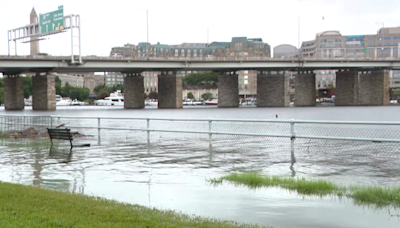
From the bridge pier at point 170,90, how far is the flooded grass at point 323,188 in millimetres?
104460

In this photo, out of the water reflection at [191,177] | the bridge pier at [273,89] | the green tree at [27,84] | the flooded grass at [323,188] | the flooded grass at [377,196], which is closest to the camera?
the water reflection at [191,177]

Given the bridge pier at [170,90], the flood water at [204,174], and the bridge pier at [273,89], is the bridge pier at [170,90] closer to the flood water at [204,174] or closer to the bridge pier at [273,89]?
the bridge pier at [273,89]

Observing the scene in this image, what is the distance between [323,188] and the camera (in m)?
10.4

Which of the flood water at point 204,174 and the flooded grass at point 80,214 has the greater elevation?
the flooded grass at point 80,214

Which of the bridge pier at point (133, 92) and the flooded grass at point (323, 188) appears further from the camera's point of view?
the bridge pier at point (133, 92)

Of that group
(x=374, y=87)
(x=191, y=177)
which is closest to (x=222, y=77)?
(x=374, y=87)

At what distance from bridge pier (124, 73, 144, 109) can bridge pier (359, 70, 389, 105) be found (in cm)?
5821

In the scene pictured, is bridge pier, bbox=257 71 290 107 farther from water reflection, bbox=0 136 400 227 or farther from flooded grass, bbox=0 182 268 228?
flooded grass, bbox=0 182 268 228

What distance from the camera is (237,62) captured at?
4296 inches

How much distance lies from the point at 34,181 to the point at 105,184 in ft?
5.91

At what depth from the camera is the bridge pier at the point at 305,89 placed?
5177 inches

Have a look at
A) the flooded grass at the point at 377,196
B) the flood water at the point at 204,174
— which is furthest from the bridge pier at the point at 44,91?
the flooded grass at the point at 377,196

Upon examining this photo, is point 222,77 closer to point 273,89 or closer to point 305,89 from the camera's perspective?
point 273,89

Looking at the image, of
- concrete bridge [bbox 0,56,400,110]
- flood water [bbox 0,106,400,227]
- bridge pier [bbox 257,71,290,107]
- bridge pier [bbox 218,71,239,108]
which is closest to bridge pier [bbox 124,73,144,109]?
concrete bridge [bbox 0,56,400,110]
